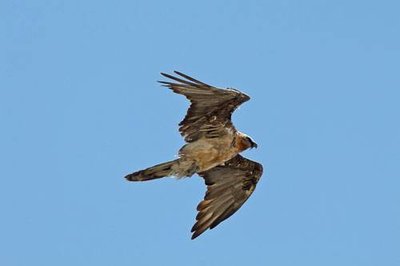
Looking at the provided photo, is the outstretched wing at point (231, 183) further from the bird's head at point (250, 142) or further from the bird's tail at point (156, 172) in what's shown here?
the bird's tail at point (156, 172)

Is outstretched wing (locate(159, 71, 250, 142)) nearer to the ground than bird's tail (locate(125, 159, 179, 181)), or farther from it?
farther from it

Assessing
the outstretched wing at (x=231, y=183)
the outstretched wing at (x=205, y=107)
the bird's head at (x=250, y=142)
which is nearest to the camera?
the outstretched wing at (x=205, y=107)

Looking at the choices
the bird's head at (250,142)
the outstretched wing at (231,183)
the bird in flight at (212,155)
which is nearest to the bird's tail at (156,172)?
the bird in flight at (212,155)

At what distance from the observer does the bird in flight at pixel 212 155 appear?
65.6 ft

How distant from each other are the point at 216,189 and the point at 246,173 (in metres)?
0.75

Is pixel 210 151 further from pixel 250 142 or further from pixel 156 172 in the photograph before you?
pixel 156 172

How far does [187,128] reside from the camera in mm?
20688

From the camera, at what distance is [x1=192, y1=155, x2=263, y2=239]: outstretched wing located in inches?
868

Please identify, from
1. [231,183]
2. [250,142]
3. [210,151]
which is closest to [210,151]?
[210,151]

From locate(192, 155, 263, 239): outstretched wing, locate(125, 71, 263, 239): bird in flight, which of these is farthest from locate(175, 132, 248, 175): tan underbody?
locate(192, 155, 263, 239): outstretched wing

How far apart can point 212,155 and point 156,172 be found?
1.22 meters

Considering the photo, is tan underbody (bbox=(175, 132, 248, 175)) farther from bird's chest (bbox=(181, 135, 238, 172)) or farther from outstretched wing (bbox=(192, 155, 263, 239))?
outstretched wing (bbox=(192, 155, 263, 239))

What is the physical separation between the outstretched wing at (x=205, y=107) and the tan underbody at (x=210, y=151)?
0.12 meters

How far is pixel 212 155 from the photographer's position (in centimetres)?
2083
